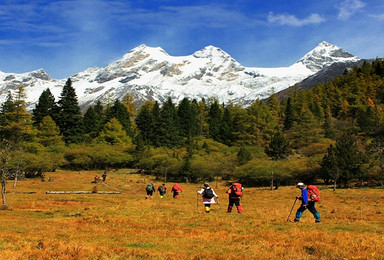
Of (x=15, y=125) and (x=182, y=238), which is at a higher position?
(x=15, y=125)

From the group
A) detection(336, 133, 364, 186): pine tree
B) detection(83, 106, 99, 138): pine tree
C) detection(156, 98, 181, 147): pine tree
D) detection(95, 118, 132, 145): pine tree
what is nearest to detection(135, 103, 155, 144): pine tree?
detection(156, 98, 181, 147): pine tree

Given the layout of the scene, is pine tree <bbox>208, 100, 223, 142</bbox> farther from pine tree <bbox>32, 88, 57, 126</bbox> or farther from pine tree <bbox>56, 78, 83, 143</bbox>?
pine tree <bbox>32, 88, 57, 126</bbox>

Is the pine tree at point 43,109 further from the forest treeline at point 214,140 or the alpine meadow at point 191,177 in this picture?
the alpine meadow at point 191,177

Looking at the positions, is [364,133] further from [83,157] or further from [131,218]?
[131,218]

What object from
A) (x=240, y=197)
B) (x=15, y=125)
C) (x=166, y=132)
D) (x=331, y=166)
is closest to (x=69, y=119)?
(x=15, y=125)

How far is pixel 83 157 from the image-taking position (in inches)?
2761

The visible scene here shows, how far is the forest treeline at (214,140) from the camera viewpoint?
57.1m

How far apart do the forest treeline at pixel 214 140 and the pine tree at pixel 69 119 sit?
25 cm

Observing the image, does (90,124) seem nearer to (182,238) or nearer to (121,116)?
(121,116)

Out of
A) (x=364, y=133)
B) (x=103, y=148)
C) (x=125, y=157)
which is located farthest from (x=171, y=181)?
(x=364, y=133)

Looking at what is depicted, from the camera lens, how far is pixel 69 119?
85500mm

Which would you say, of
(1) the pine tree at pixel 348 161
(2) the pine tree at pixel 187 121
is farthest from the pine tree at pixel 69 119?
(1) the pine tree at pixel 348 161

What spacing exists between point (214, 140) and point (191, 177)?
30635 millimetres

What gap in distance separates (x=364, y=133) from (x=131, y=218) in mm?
89588
